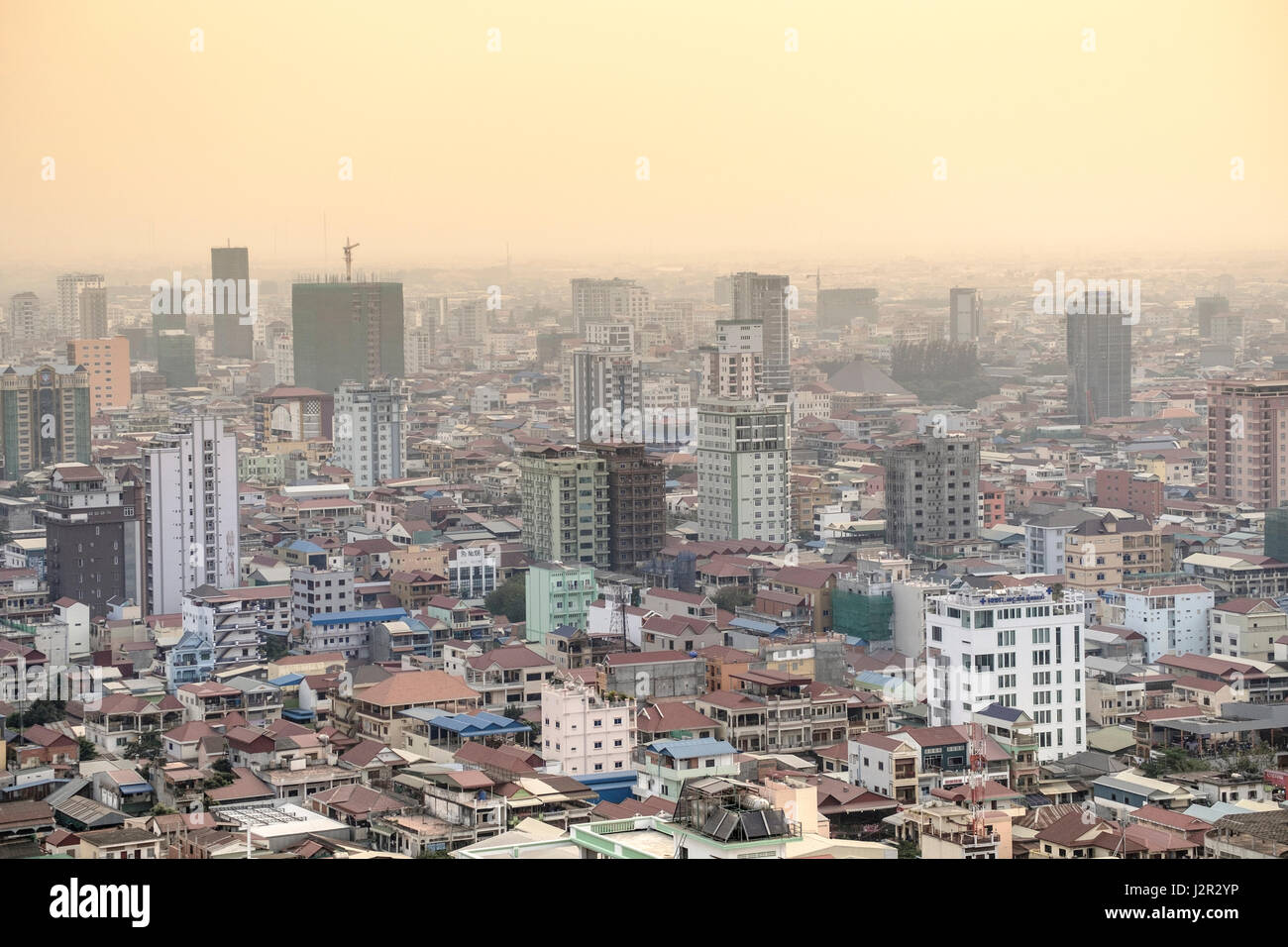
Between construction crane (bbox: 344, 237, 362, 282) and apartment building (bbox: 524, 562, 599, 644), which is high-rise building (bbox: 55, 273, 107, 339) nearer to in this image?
construction crane (bbox: 344, 237, 362, 282)

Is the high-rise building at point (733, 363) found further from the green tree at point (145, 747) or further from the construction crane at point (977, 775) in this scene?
the construction crane at point (977, 775)

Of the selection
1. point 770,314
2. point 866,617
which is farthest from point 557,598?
point 770,314

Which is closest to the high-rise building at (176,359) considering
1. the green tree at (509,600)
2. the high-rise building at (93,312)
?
the high-rise building at (93,312)

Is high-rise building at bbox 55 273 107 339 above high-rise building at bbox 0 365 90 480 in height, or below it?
above

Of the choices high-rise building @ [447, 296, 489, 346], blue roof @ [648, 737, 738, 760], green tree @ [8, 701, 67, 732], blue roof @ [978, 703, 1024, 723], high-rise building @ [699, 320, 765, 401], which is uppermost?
high-rise building @ [447, 296, 489, 346]

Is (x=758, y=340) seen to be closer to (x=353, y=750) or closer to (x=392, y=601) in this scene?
(x=392, y=601)

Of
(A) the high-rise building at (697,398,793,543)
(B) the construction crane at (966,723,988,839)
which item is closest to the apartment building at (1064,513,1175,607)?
(A) the high-rise building at (697,398,793,543)
